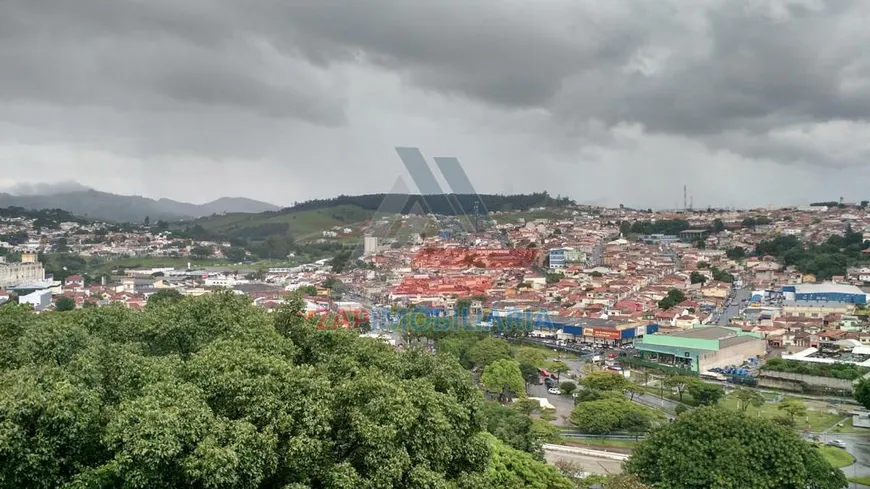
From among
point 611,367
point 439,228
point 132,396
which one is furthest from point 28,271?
point 132,396

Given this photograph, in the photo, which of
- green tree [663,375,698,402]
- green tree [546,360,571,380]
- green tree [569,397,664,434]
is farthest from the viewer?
green tree [546,360,571,380]

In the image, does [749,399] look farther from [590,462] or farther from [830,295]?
[830,295]

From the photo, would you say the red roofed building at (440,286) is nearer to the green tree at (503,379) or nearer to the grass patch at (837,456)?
the green tree at (503,379)

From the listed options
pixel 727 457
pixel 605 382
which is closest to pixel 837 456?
pixel 605 382

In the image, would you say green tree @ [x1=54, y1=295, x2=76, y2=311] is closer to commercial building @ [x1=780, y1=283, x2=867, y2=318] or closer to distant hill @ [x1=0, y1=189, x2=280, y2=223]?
commercial building @ [x1=780, y1=283, x2=867, y2=318]

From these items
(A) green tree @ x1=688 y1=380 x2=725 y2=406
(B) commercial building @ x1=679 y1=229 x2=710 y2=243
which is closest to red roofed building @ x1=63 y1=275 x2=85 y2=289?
(A) green tree @ x1=688 y1=380 x2=725 y2=406

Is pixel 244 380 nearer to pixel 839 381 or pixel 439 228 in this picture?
pixel 839 381

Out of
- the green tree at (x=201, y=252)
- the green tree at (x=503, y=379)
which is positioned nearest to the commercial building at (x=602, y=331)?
the green tree at (x=503, y=379)
